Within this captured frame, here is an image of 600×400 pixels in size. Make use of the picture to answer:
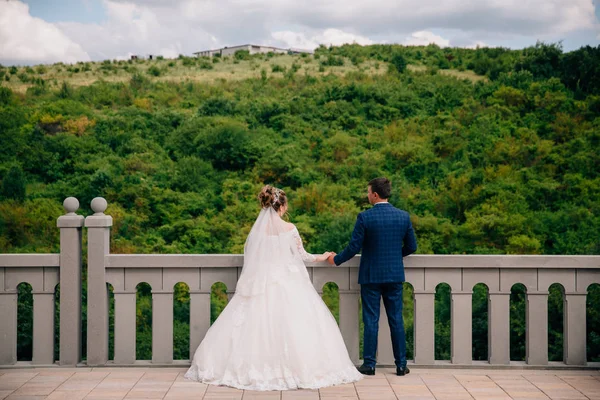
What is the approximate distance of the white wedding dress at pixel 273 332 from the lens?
485 cm

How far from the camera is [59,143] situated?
2262 cm

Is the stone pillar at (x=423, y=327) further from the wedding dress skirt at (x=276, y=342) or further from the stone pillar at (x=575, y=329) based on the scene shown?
the stone pillar at (x=575, y=329)

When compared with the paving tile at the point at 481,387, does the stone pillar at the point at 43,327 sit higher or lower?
higher

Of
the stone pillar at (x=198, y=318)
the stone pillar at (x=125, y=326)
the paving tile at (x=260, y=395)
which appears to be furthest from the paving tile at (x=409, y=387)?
the stone pillar at (x=125, y=326)

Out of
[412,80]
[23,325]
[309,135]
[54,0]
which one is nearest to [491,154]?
[309,135]

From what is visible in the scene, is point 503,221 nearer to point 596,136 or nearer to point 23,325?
point 596,136

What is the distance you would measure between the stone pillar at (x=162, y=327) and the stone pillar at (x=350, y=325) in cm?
144

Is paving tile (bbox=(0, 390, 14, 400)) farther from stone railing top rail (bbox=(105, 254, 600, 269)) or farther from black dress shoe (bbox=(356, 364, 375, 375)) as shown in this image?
black dress shoe (bbox=(356, 364, 375, 375))

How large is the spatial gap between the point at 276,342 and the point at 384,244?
1.14m

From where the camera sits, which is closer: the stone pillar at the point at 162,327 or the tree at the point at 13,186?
the stone pillar at the point at 162,327

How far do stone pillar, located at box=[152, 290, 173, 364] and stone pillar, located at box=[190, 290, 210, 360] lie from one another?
7.2 inches

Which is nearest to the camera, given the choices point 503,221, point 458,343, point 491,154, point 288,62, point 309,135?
point 458,343

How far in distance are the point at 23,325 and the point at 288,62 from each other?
2760 centimetres

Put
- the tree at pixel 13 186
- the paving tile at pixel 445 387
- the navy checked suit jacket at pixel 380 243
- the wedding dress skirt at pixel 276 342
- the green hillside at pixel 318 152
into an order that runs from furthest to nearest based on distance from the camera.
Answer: the tree at pixel 13 186, the green hillside at pixel 318 152, the navy checked suit jacket at pixel 380 243, the wedding dress skirt at pixel 276 342, the paving tile at pixel 445 387
